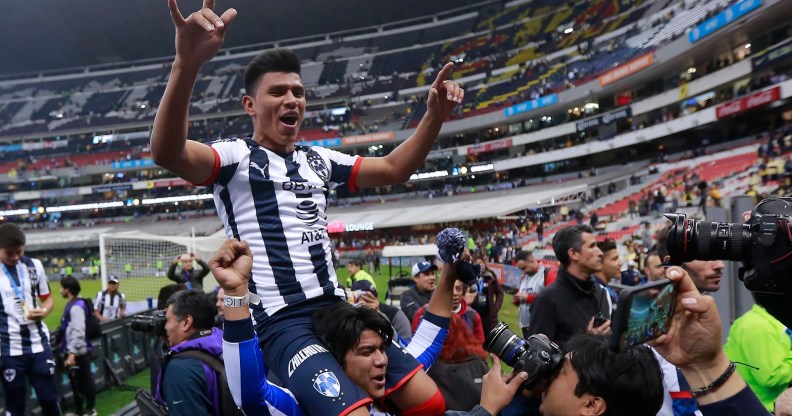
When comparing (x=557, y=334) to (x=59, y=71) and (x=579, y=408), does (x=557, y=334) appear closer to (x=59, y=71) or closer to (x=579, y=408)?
(x=579, y=408)

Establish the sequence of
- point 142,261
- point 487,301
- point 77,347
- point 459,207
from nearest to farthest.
A: point 77,347, point 487,301, point 142,261, point 459,207

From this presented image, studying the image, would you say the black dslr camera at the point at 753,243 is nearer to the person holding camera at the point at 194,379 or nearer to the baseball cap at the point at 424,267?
the person holding camera at the point at 194,379

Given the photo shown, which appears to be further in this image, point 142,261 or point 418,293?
point 142,261

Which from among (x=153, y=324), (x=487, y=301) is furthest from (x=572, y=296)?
(x=487, y=301)

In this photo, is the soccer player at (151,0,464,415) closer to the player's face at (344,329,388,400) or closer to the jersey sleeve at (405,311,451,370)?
the player's face at (344,329,388,400)

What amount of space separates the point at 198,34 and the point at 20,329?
4761 mm

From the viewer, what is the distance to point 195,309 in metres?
3.14

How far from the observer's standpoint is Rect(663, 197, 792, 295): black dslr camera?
5.20ft

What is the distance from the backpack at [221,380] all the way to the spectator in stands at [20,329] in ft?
10.6

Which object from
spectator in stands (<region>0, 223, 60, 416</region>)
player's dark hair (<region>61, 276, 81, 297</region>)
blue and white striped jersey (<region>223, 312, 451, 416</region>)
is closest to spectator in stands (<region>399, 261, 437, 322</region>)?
spectator in stands (<region>0, 223, 60, 416</region>)

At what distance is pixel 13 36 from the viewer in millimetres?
56344

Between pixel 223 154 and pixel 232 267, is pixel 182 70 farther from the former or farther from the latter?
pixel 232 267

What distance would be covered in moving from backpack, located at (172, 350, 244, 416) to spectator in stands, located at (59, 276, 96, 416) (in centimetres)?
528

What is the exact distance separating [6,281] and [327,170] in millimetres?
4211
